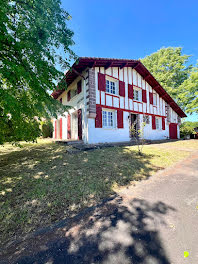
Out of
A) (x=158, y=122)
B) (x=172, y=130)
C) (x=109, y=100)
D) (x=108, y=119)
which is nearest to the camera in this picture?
(x=109, y=100)

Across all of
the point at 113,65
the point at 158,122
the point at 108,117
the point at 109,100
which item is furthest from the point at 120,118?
the point at 158,122

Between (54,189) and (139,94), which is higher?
(139,94)

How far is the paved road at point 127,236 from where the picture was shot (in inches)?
53.7

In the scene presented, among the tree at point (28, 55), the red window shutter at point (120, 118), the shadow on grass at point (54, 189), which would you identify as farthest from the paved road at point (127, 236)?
the red window shutter at point (120, 118)

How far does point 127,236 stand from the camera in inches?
64.1

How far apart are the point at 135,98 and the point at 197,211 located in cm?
1073

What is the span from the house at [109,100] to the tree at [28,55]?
2.31 meters

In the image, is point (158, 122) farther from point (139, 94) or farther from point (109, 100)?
point (109, 100)

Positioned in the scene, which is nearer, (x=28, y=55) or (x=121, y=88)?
(x=28, y=55)

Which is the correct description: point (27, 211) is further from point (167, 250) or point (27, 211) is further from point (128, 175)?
point (128, 175)

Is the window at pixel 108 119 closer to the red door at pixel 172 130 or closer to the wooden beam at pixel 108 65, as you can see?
the wooden beam at pixel 108 65

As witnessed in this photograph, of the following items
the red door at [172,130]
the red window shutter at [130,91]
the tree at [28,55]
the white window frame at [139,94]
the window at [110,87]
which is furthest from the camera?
the red door at [172,130]

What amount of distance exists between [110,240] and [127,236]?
0.25m

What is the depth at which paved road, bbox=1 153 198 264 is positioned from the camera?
1.36 meters
